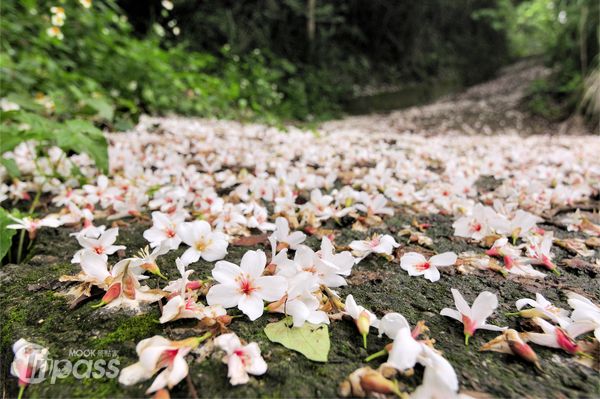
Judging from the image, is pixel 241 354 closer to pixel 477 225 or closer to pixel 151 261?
pixel 151 261

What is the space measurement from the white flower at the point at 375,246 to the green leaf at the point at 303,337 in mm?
438

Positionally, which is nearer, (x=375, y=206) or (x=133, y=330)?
(x=133, y=330)

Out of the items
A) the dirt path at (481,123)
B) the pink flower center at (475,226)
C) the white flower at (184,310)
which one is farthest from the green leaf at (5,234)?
the dirt path at (481,123)

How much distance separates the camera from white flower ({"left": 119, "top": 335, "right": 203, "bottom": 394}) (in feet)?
2.23

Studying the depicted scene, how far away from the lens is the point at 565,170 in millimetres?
2922

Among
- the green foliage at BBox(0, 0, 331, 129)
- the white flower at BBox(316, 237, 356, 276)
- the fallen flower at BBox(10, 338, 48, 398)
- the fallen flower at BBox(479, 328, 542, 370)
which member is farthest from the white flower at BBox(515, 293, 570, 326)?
the green foliage at BBox(0, 0, 331, 129)

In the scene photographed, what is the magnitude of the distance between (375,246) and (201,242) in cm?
60

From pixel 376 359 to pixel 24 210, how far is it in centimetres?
194

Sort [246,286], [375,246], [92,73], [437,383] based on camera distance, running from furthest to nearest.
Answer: [92,73], [375,246], [246,286], [437,383]

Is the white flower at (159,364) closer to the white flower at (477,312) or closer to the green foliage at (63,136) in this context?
the white flower at (477,312)

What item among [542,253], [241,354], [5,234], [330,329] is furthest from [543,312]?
[5,234]

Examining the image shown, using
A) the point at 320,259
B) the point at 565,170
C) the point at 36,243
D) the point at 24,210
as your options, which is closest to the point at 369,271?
the point at 320,259

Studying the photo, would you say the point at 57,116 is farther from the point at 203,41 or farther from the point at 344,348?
the point at 203,41

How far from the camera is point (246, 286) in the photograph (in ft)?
3.01
